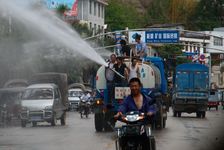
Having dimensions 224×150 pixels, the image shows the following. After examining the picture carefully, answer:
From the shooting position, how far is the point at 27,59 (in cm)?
4881

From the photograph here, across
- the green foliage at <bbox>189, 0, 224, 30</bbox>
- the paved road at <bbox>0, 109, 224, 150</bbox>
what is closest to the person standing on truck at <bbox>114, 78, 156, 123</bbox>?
the paved road at <bbox>0, 109, 224, 150</bbox>

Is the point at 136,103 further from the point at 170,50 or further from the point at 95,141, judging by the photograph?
the point at 170,50

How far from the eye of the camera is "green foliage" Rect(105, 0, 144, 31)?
10975 cm

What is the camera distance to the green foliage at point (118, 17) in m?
110

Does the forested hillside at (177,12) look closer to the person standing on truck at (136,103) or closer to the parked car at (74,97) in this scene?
the parked car at (74,97)

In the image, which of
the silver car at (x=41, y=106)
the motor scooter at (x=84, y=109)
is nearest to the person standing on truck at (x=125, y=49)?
the silver car at (x=41, y=106)

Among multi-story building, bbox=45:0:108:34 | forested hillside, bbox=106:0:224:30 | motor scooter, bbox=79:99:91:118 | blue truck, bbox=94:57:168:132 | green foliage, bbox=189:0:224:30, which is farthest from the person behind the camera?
green foliage, bbox=189:0:224:30

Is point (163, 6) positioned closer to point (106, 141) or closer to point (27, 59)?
point (27, 59)

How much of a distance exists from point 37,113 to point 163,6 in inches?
4232

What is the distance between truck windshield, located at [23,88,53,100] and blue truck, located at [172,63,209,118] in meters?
12.1

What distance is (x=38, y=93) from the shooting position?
28797 millimetres

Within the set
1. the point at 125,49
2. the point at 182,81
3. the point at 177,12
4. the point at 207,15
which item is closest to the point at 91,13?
the point at 182,81

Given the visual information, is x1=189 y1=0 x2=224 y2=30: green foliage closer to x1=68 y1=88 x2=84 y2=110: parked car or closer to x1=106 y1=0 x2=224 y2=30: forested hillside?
x1=106 y1=0 x2=224 y2=30: forested hillside

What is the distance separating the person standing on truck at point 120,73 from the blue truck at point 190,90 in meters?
17.5
